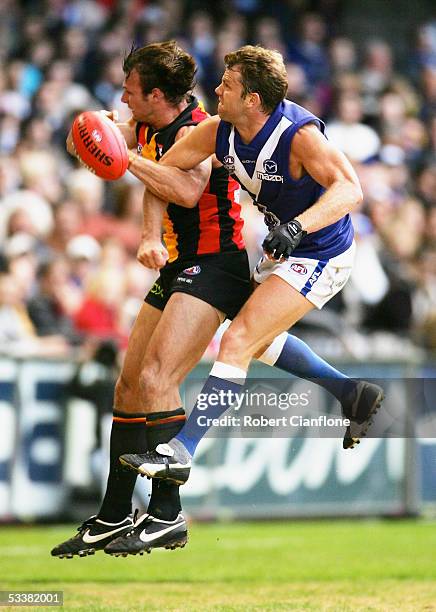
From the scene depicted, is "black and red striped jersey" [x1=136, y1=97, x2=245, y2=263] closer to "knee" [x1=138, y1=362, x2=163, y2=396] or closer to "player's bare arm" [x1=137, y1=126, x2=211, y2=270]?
"player's bare arm" [x1=137, y1=126, x2=211, y2=270]

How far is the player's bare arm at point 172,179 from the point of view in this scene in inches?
296

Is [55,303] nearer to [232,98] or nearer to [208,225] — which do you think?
[208,225]

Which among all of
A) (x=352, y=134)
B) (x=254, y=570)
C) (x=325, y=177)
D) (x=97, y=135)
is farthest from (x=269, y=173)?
(x=352, y=134)

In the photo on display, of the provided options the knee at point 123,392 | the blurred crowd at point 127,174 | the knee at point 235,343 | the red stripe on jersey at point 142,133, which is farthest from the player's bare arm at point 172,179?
the blurred crowd at point 127,174

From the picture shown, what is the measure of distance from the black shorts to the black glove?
702 mm

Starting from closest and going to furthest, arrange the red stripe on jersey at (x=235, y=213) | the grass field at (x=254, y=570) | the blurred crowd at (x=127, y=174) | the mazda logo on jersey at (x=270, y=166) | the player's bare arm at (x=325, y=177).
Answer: the player's bare arm at (x=325, y=177)
the mazda logo on jersey at (x=270, y=166)
the red stripe on jersey at (x=235, y=213)
the grass field at (x=254, y=570)
the blurred crowd at (x=127, y=174)

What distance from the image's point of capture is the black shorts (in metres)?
7.64

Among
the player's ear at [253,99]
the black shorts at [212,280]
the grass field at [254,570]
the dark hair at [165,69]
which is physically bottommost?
the grass field at [254,570]

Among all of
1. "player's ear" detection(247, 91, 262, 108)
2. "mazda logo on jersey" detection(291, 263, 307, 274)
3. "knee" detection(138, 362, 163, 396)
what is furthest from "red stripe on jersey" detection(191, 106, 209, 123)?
"knee" detection(138, 362, 163, 396)

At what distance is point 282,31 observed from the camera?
18.8 m

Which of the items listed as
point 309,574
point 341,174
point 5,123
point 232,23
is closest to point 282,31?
point 232,23

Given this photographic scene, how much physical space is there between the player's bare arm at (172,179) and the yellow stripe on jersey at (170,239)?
0.31 m

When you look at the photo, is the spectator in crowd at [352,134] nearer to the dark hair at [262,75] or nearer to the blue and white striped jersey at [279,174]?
the blue and white striped jersey at [279,174]

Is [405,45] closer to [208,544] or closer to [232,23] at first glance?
[232,23]
